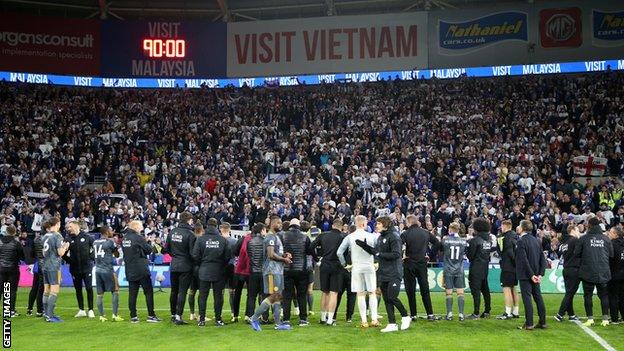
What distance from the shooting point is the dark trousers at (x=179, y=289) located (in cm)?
1639

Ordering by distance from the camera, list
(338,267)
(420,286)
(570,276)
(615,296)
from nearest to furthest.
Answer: (338,267), (570,276), (615,296), (420,286)

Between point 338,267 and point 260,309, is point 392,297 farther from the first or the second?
point 260,309

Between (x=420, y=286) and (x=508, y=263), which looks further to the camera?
(x=508, y=263)

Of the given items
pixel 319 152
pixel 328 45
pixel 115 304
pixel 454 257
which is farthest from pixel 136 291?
pixel 328 45

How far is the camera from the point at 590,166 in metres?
32.6

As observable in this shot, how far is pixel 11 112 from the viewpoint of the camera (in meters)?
40.3

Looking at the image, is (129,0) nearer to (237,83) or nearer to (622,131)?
(237,83)

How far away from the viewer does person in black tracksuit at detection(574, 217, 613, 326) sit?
16109 millimetres

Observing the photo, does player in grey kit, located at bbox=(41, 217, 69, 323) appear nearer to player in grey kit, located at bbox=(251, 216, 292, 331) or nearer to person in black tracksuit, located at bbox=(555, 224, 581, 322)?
player in grey kit, located at bbox=(251, 216, 292, 331)

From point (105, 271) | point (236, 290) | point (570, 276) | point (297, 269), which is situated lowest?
point (236, 290)

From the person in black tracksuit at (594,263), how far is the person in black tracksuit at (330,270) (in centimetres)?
492

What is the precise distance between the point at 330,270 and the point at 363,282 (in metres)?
1.00

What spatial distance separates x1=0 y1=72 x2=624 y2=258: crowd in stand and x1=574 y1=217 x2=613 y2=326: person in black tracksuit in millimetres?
8809

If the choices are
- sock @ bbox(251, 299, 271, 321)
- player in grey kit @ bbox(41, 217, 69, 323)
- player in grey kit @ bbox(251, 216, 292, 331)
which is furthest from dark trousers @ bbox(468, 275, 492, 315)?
player in grey kit @ bbox(41, 217, 69, 323)
